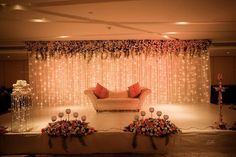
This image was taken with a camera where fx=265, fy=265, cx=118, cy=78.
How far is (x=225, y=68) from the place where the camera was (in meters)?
13.3

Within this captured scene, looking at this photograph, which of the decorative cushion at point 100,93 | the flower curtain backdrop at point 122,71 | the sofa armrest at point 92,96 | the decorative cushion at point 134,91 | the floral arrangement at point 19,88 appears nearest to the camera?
the floral arrangement at point 19,88

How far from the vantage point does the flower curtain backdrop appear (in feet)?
32.4

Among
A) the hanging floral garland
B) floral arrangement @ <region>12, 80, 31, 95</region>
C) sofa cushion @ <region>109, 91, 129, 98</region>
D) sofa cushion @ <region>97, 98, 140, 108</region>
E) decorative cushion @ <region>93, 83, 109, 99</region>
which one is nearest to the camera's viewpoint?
floral arrangement @ <region>12, 80, 31, 95</region>

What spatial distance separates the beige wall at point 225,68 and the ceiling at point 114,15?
652 centimetres

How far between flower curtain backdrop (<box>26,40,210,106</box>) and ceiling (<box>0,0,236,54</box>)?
255 cm

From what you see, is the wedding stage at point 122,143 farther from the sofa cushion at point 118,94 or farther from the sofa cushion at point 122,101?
the sofa cushion at point 118,94

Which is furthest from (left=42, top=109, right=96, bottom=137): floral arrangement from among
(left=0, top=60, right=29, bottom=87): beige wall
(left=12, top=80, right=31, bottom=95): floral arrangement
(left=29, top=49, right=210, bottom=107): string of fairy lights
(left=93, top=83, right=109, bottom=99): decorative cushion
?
(left=0, top=60, right=29, bottom=87): beige wall

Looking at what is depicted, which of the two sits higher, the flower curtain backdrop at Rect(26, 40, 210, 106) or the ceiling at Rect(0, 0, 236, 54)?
the ceiling at Rect(0, 0, 236, 54)

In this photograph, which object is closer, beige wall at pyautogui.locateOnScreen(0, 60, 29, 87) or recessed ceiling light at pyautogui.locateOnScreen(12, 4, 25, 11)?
recessed ceiling light at pyautogui.locateOnScreen(12, 4, 25, 11)

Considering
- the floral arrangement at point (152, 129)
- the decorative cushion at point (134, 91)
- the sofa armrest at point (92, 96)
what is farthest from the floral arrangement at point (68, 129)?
the decorative cushion at point (134, 91)

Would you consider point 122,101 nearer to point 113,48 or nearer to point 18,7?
point 113,48

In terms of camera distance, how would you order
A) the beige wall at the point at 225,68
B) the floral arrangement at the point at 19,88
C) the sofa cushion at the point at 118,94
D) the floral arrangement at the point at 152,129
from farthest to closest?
the beige wall at the point at 225,68, the sofa cushion at the point at 118,94, the floral arrangement at the point at 19,88, the floral arrangement at the point at 152,129

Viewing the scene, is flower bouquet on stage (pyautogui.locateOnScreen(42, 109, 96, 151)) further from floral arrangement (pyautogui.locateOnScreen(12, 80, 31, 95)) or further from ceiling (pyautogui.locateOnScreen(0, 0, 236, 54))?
ceiling (pyautogui.locateOnScreen(0, 0, 236, 54))

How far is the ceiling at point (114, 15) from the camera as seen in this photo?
175 inches
